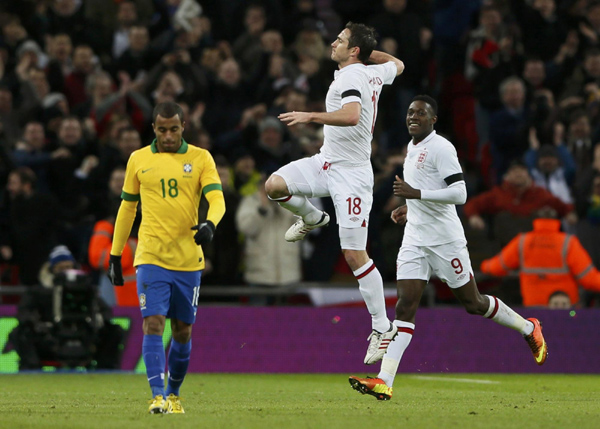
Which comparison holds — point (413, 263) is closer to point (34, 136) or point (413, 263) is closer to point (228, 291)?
point (228, 291)

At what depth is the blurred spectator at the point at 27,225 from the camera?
14.9m

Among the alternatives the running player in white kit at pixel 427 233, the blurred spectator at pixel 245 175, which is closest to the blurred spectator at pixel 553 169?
the blurred spectator at pixel 245 175

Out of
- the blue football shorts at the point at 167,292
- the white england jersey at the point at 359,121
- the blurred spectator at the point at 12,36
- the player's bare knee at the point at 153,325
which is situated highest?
the blurred spectator at the point at 12,36

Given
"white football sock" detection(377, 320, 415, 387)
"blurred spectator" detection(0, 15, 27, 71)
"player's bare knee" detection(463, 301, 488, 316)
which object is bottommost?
"white football sock" detection(377, 320, 415, 387)

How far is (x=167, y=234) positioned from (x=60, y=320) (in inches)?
225

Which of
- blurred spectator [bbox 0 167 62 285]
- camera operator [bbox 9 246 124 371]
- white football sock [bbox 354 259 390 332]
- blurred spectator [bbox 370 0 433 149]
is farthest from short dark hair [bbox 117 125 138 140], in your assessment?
white football sock [bbox 354 259 390 332]

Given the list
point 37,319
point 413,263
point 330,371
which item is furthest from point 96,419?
point 330,371

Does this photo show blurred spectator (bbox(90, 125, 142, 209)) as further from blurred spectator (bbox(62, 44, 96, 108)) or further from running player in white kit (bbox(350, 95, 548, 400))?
running player in white kit (bbox(350, 95, 548, 400))

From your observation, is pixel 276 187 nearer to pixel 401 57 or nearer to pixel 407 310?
pixel 407 310

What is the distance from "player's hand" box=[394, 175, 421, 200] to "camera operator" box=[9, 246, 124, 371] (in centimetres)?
578

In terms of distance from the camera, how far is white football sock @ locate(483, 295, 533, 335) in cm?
1062

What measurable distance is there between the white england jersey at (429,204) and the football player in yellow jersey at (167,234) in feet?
6.82

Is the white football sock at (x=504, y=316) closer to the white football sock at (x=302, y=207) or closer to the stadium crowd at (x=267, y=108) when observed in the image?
the white football sock at (x=302, y=207)

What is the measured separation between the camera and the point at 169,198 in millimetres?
9055
